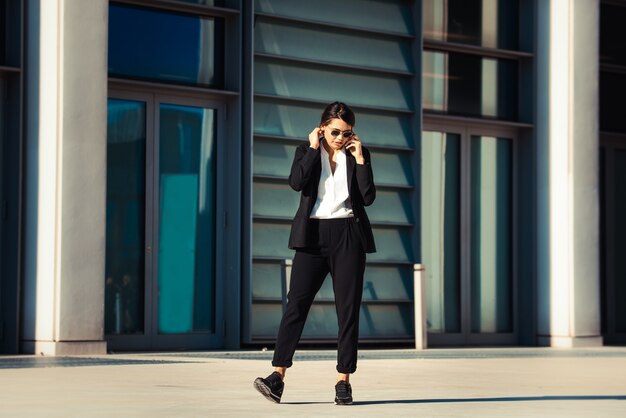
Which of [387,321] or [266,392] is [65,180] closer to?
[387,321]

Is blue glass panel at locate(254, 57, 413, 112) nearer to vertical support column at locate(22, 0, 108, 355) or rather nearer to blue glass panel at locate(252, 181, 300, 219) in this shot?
blue glass panel at locate(252, 181, 300, 219)

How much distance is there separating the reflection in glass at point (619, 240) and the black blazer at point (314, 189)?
1102 centimetres

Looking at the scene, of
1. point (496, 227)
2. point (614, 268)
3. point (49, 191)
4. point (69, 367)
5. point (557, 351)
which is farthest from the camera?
point (614, 268)

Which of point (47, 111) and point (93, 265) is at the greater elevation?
point (47, 111)

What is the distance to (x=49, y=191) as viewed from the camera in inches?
489

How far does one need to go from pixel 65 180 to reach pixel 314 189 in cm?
531

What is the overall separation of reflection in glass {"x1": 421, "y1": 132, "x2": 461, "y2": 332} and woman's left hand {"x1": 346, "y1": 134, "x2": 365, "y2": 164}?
8376 mm

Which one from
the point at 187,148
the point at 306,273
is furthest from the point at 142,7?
the point at 306,273

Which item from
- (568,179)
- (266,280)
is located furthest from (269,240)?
(568,179)

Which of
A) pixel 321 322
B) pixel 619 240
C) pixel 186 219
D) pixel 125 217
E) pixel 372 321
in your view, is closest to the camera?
pixel 125 217

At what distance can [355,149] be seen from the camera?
25.0ft

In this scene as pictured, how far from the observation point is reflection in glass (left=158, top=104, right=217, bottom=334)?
1393 cm

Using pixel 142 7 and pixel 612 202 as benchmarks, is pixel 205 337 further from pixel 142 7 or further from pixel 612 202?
pixel 612 202

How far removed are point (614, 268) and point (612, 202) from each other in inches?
35.1
